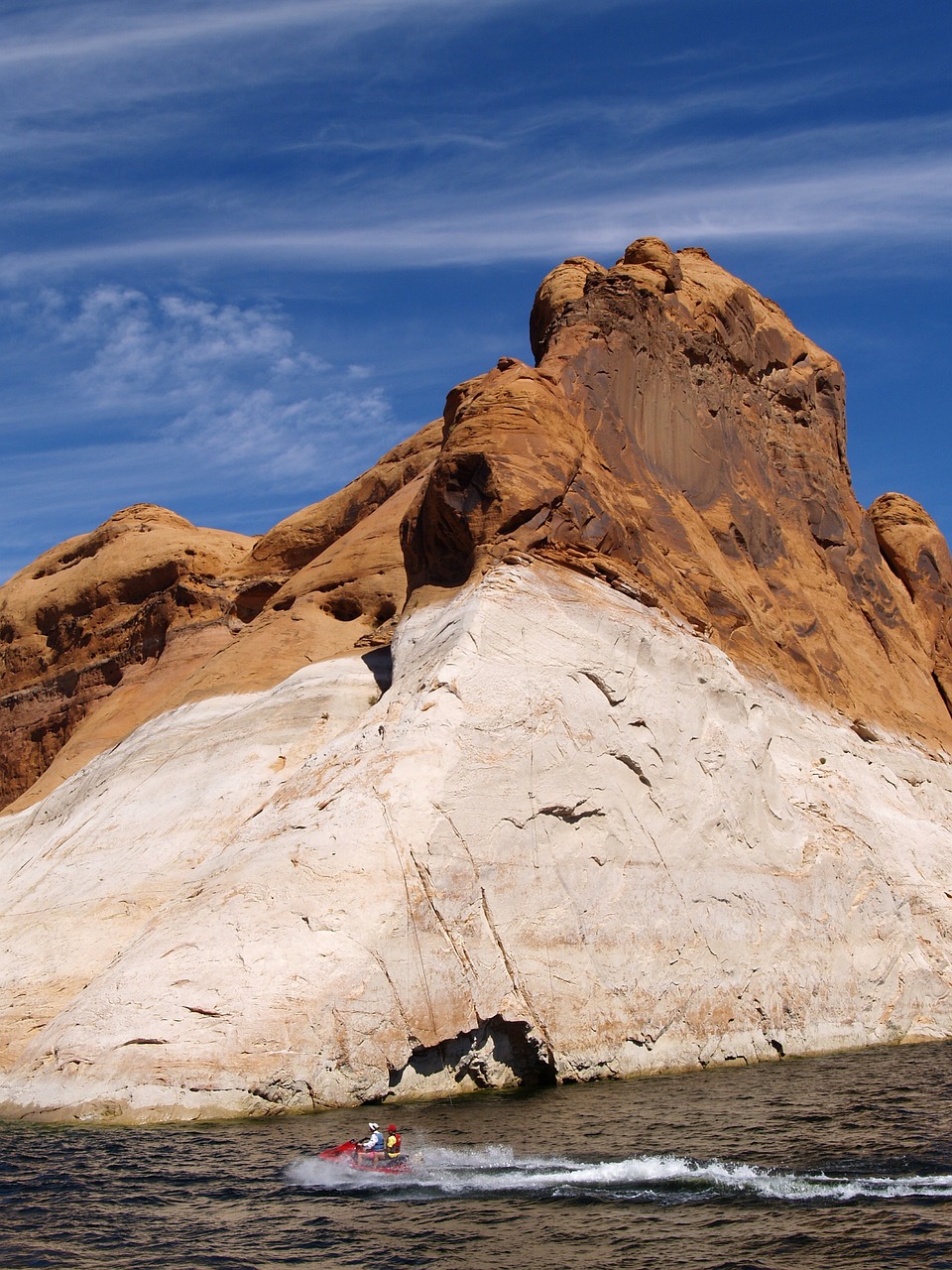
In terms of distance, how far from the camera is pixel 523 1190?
49.6ft

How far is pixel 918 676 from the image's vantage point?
135 ft

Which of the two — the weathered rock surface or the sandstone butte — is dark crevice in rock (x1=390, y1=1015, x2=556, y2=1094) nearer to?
the sandstone butte

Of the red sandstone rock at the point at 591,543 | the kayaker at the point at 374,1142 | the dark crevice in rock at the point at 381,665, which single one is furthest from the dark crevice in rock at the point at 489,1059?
the dark crevice in rock at the point at 381,665

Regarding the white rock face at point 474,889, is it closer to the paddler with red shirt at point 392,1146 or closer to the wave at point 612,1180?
the paddler with red shirt at point 392,1146

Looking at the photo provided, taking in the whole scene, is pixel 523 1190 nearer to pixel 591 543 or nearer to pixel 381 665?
pixel 591 543

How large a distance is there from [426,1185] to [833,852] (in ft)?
47.6

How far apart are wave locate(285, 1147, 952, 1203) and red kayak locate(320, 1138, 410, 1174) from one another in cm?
9

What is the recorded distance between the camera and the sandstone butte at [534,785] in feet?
67.4

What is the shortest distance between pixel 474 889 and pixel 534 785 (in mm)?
2528

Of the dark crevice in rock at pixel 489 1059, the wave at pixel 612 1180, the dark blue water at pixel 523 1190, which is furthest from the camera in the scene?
the dark crevice in rock at pixel 489 1059

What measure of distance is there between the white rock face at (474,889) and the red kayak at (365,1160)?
10.8 feet

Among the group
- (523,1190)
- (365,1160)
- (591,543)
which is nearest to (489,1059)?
(365,1160)

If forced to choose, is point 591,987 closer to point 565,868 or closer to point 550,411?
point 565,868

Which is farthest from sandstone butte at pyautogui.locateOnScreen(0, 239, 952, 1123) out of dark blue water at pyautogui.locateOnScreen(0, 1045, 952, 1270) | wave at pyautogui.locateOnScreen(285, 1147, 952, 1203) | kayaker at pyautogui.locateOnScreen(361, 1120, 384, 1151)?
wave at pyautogui.locateOnScreen(285, 1147, 952, 1203)
